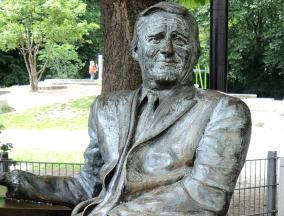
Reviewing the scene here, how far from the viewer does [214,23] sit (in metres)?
5.14

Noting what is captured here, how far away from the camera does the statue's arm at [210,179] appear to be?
8.12 ft

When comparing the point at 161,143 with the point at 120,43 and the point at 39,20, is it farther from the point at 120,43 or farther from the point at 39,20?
the point at 39,20

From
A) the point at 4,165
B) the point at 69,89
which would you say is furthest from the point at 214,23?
the point at 69,89

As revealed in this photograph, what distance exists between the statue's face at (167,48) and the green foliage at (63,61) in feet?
81.5

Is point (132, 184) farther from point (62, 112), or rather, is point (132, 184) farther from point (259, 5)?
point (259, 5)

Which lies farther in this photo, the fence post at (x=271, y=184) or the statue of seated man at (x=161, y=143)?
the fence post at (x=271, y=184)

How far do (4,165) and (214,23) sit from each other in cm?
244

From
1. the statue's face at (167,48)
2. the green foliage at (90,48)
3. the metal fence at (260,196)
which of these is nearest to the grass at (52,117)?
the metal fence at (260,196)

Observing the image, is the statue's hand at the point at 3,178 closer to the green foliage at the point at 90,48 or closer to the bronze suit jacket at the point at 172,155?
the bronze suit jacket at the point at 172,155

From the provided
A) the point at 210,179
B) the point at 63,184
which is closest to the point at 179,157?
the point at 210,179

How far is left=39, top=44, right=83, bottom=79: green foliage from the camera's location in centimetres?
2877

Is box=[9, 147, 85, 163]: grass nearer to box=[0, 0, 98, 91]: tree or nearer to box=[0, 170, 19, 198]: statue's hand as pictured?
box=[0, 170, 19, 198]: statue's hand

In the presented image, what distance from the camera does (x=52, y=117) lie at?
64.2 feet

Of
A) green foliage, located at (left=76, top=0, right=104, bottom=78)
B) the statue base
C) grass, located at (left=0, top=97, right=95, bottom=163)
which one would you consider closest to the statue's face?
the statue base
